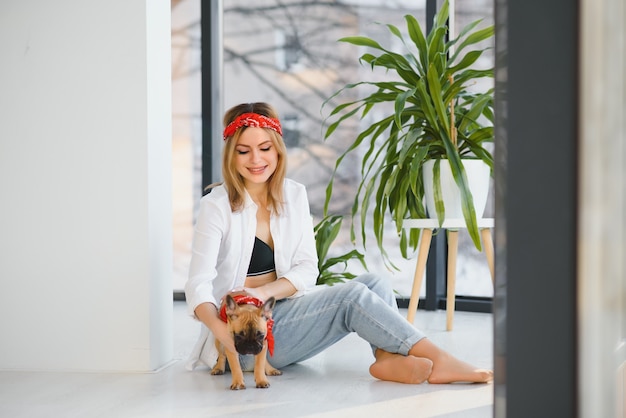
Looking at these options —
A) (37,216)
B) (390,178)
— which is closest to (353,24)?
(390,178)

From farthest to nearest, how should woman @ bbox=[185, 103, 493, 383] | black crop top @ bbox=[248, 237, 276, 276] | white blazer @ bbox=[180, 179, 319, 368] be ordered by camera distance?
1. black crop top @ bbox=[248, 237, 276, 276]
2. white blazer @ bbox=[180, 179, 319, 368]
3. woman @ bbox=[185, 103, 493, 383]

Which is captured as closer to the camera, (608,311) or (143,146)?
(608,311)

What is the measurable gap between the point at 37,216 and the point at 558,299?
2093 mm

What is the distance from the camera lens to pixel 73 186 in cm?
246

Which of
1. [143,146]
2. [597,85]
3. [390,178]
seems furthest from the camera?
[390,178]

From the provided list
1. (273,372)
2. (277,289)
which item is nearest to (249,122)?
(277,289)

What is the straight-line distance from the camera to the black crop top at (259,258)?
2473 millimetres

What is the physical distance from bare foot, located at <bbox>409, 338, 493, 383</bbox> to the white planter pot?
0.92 meters

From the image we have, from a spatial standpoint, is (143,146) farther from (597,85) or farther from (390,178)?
(597,85)

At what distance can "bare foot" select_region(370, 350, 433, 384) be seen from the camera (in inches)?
86.7

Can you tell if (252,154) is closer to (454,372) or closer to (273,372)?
(273,372)

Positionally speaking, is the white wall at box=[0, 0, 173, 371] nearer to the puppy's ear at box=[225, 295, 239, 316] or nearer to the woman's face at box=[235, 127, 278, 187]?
the woman's face at box=[235, 127, 278, 187]

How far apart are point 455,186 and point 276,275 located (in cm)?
92

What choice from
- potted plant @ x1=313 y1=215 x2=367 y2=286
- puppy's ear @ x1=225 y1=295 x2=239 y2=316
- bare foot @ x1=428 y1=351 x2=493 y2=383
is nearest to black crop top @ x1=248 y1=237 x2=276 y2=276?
puppy's ear @ x1=225 y1=295 x2=239 y2=316
